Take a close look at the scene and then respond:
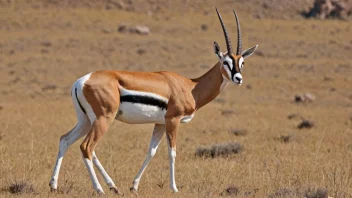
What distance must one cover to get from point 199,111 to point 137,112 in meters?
15.1

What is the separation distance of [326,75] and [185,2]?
25.6m

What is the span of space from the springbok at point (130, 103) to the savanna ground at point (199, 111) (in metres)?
0.52

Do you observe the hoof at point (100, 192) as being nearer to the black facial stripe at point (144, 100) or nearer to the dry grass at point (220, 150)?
the black facial stripe at point (144, 100)


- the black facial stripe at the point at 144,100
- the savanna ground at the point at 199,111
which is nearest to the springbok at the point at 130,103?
the black facial stripe at the point at 144,100

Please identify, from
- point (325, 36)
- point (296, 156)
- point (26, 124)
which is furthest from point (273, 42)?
point (296, 156)

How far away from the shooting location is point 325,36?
50.5 m

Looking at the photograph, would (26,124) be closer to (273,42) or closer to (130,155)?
(130,155)

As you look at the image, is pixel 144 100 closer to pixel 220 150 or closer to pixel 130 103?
pixel 130 103

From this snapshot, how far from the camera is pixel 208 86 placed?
10.8m

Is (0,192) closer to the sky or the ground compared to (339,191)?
Result: closer to the ground

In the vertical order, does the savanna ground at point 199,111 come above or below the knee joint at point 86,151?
below

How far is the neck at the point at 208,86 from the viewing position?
1070 centimetres

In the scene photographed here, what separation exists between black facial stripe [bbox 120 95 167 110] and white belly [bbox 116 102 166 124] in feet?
0.12

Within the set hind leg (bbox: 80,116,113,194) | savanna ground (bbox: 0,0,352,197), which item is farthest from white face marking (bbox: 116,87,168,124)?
savanna ground (bbox: 0,0,352,197)
